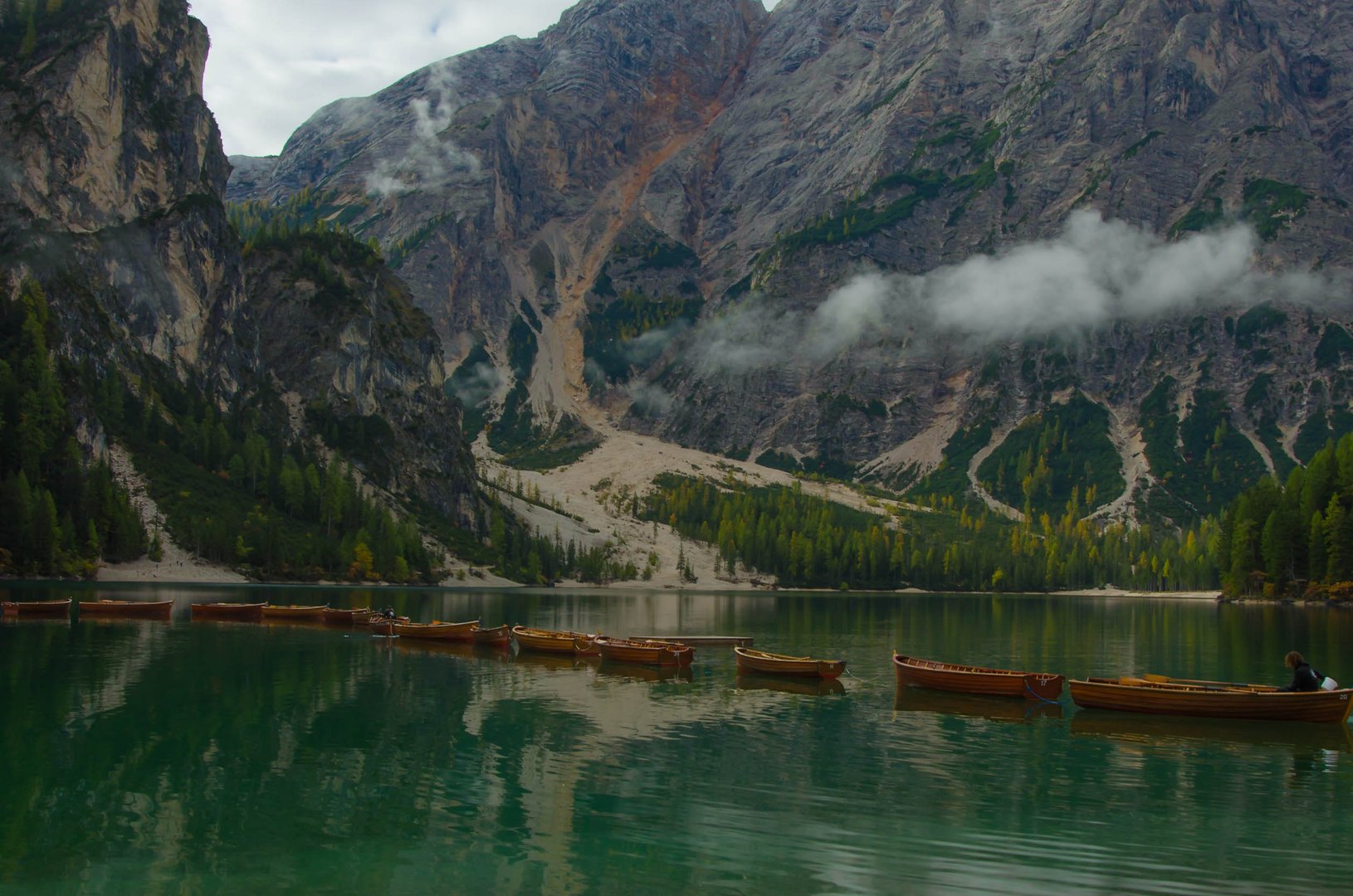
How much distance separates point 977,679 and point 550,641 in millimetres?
37022

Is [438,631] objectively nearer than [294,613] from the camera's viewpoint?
Yes

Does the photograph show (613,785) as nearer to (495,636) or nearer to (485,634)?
(495,636)

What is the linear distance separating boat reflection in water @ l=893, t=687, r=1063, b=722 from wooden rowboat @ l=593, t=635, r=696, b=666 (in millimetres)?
18201

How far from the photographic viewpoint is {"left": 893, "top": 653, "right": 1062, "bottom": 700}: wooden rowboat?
202ft

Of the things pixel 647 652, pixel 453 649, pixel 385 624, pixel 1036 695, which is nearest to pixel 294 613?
pixel 385 624

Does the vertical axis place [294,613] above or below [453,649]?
above

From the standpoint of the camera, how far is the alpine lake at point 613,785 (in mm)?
27453

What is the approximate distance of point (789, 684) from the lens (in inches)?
2773

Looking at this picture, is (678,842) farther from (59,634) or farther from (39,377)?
Result: (39,377)

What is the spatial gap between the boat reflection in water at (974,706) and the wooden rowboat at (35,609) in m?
86.0

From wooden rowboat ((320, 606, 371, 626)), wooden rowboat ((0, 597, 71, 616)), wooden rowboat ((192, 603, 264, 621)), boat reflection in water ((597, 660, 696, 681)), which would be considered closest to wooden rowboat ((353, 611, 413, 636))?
wooden rowboat ((320, 606, 371, 626))

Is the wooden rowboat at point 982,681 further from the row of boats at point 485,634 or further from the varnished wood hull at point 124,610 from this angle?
the varnished wood hull at point 124,610

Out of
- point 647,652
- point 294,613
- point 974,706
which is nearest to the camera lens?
point 974,706

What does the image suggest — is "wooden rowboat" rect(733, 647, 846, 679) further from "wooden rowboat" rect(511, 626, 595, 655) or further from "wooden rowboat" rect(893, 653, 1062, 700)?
"wooden rowboat" rect(511, 626, 595, 655)
